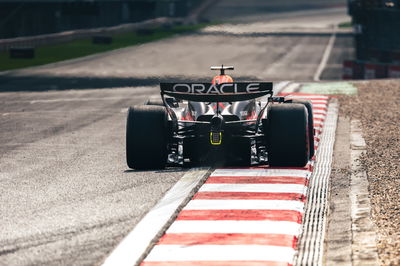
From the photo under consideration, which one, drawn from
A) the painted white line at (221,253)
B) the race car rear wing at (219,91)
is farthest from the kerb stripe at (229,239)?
the race car rear wing at (219,91)

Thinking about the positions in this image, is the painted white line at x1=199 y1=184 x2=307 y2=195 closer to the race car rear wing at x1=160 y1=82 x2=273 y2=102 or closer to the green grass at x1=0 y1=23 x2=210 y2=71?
the race car rear wing at x1=160 y1=82 x2=273 y2=102

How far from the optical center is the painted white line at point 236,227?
30.9 ft

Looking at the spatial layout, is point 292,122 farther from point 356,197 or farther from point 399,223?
point 399,223

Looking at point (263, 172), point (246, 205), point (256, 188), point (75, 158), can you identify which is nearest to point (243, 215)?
point (246, 205)

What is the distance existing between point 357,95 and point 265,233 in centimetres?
1727

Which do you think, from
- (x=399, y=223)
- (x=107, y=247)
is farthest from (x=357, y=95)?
(x=107, y=247)

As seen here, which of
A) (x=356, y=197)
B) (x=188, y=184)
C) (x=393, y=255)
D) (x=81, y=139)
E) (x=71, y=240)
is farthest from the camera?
(x=81, y=139)

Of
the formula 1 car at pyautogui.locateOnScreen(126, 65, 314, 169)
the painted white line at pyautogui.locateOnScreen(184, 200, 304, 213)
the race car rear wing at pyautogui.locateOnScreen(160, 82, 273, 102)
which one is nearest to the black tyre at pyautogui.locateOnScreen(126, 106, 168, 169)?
the formula 1 car at pyautogui.locateOnScreen(126, 65, 314, 169)

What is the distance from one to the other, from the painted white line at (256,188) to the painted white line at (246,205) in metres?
0.66

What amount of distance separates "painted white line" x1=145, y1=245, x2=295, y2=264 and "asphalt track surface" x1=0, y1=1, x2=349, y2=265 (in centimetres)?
58

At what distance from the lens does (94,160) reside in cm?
1453

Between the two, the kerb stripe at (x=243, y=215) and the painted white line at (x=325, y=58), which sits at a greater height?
the kerb stripe at (x=243, y=215)

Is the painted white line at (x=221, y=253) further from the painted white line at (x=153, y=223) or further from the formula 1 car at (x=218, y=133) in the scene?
the formula 1 car at (x=218, y=133)

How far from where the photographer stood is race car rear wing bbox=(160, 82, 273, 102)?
13156 millimetres
